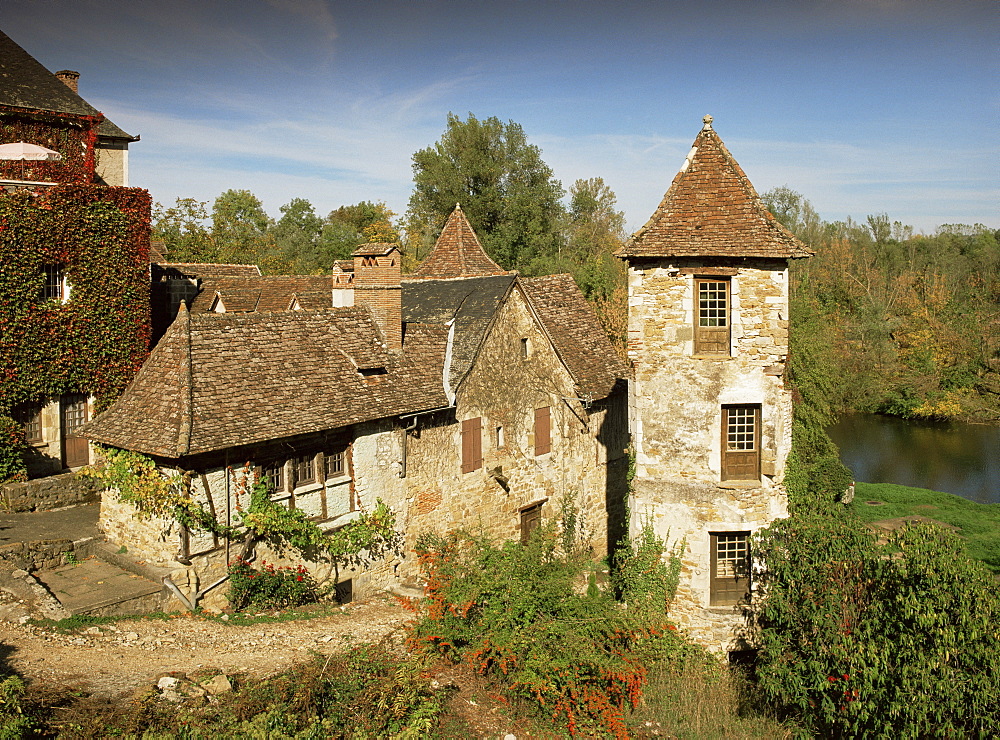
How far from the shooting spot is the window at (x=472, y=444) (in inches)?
745

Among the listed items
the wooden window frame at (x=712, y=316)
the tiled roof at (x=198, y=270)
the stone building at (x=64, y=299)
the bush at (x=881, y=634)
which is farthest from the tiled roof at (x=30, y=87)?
the bush at (x=881, y=634)

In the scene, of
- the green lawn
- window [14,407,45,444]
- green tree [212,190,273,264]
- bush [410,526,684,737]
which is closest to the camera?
bush [410,526,684,737]

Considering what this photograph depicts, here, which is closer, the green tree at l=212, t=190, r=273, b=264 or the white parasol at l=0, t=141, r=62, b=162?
the white parasol at l=0, t=141, r=62, b=162

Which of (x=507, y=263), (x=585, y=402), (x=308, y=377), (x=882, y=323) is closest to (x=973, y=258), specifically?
(x=882, y=323)

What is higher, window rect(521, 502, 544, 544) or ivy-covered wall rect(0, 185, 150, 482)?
ivy-covered wall rect(0, 185, 150, 482)

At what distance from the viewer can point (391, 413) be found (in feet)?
55.0

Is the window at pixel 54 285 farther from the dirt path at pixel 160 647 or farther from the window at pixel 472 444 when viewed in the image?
the window at pixel 472 444

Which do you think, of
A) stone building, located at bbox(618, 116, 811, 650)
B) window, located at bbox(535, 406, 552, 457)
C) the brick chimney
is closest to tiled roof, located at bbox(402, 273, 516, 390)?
the brick chimney

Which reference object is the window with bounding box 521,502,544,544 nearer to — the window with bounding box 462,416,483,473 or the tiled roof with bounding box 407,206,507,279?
the window with bounding box 462,416,483,473

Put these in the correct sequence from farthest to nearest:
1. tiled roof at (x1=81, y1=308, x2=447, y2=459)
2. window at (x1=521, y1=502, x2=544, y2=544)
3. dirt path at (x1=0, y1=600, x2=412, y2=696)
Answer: window at (x1=521, y1=502, x2=544, y2=544), tiled roof at (x1=81, y1=308, x2=447, y2=459), dirt path at (x1=0, y1=600, x2=412, y2=696)

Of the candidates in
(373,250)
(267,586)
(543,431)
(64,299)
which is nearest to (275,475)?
(267,586)

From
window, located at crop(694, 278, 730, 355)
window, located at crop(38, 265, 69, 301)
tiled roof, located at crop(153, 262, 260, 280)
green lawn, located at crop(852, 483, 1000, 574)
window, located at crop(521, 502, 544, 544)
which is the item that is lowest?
green lawn, located at crop(852, 483, 1000, 574)

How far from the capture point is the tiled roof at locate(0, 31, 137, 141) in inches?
869

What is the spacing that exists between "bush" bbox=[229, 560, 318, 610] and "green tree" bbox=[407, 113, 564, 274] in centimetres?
3320
